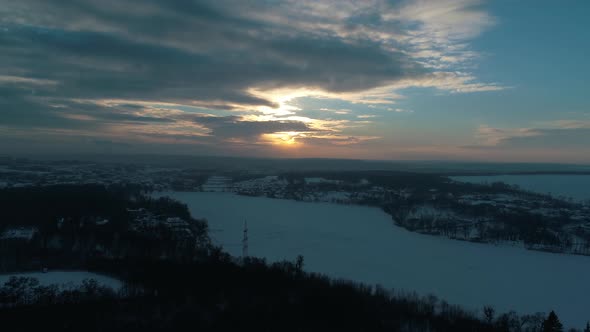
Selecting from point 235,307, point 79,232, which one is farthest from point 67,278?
point 235,307

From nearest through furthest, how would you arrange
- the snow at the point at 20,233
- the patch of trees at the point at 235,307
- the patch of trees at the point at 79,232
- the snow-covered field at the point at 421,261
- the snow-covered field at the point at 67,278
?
1. the patch of trees at the point at 235,307
2. the snow-covered field at the point at 67,278
3. the snow-covered field at the point at 421,261
4. the patch of trees at the point at 79,232
5. the snow at the point at 20,233

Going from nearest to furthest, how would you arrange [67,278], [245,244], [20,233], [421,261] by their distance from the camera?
[67,278] < [421,261] < [20,233] < [245,244]

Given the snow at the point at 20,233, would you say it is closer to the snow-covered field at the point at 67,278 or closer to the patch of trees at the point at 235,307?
the snow-covered field at the point at 67,278

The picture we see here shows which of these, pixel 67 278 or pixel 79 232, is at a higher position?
pixel 79 232

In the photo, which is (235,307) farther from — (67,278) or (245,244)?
(245,244)

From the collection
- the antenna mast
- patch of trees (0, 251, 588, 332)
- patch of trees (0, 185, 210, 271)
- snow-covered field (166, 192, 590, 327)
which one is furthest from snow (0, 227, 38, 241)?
the antenna mast

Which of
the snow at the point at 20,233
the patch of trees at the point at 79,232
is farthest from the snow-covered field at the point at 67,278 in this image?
the snow at the point at 20,233

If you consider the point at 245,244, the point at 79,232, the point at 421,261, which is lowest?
the point at 421,261
